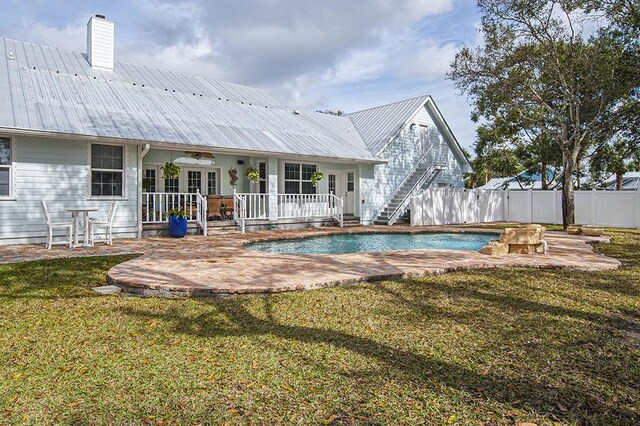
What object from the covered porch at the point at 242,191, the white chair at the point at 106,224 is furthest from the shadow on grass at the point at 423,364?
the covered porch at the point at 242,191

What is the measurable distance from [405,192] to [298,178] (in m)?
5.69

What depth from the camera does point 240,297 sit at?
5.63 meters

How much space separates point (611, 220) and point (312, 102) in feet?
139

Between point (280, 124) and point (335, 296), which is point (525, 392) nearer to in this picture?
point (335, 296)

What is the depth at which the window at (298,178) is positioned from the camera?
17.7m

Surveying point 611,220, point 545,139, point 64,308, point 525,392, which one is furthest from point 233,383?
point 545,139

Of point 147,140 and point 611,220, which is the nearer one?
point 147,140

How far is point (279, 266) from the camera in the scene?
299 inches

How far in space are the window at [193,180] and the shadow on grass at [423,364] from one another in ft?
37.2

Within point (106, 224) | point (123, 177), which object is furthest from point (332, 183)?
point (106, 224)

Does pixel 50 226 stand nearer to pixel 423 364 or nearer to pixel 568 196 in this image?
pixel 423 364

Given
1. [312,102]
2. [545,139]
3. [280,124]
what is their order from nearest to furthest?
[280,124] → [545,139] → [312,102]

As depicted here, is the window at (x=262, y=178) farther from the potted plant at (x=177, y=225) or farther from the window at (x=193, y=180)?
the potted plant at (x=177, y=225)

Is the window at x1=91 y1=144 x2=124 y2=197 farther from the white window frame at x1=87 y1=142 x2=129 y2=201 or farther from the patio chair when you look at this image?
the patio chair
